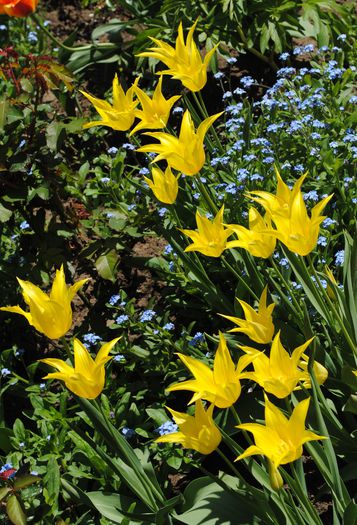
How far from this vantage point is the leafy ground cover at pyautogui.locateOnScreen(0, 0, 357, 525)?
5.99 feet

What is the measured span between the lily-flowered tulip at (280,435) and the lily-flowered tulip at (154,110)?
38.9 inches

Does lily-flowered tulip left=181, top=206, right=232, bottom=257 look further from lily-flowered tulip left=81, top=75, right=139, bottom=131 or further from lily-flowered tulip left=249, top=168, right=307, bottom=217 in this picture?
lily-flowered tulip left=81, top=75, right=139, bottom=131

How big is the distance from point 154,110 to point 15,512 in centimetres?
111

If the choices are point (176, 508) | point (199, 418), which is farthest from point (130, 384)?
point (199, 418)

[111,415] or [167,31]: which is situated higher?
[167,31]

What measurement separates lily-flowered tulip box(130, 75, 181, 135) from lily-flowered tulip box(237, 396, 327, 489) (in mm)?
988

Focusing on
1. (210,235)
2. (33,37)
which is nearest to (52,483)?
(210,235)

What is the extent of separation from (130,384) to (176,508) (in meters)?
0.55

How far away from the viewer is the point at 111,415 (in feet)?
8.54

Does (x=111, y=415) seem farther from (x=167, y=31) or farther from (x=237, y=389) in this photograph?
(x=167, y=31)

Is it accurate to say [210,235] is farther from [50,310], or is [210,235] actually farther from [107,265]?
[107,265]

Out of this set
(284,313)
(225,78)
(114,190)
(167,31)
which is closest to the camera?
(284,313)

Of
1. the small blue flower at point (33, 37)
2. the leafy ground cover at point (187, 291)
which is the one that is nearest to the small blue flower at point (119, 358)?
the leafy ground cover at point (187, 291)

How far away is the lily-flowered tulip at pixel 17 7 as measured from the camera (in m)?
3.16
